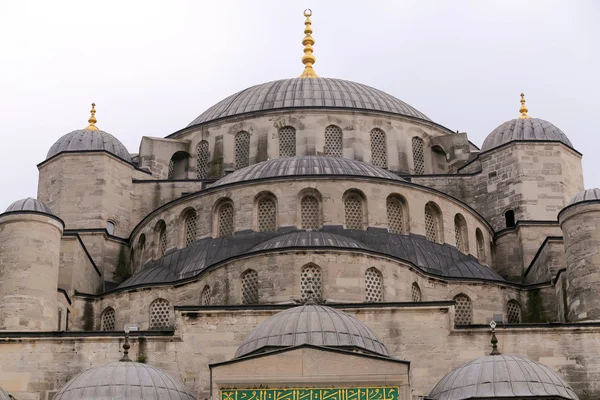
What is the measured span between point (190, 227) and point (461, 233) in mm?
7449

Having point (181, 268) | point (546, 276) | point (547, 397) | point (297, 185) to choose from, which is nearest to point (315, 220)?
point (297, 185)

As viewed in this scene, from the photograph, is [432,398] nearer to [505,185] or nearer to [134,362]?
[134,362]

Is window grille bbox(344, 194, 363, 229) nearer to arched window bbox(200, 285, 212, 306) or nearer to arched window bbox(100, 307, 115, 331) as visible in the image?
arched window bbox(200, 285, 212, 306)

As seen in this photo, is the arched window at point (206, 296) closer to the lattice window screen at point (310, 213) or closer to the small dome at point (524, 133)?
the lattice window screen at point (310, 213)

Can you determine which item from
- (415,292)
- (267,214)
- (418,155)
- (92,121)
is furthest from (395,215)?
(92,121)

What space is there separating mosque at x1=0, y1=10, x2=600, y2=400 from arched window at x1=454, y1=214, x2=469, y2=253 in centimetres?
6

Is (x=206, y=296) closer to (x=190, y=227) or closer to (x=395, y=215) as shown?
(x=190, y=227)

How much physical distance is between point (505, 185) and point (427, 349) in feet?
41.1

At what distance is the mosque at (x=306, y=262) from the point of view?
32562mm

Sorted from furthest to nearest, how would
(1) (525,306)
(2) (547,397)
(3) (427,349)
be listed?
(1) (525,306)
(3) (427,349)
(2) (547,397)

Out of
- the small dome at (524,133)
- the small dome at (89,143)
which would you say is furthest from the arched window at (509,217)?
the small dome at (89,143)

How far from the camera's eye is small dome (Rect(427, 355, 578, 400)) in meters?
31.3

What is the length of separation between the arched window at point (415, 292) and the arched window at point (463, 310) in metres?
1.34

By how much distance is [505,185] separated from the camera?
4697 cm
